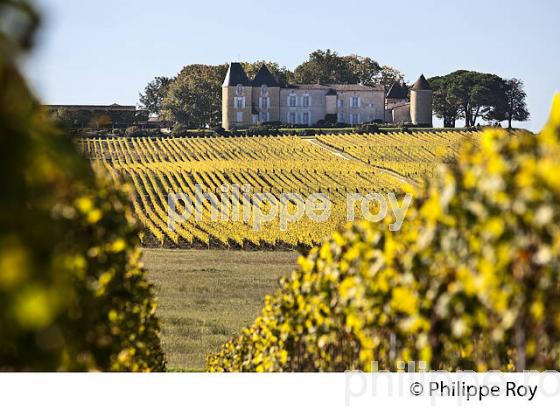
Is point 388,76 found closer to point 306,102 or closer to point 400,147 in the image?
point 306,102

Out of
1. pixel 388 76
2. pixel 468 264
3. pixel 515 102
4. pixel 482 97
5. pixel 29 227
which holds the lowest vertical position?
pixel 468 264

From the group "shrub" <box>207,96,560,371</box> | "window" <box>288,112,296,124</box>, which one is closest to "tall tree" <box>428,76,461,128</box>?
"window" <box>288,112,296,124</box>

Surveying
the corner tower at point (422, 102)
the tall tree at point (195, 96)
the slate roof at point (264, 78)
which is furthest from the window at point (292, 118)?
the corner tower at point (422, 102)

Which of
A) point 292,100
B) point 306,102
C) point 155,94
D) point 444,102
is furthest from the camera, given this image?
point 306,102

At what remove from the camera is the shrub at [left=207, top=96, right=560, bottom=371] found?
6.30 feet

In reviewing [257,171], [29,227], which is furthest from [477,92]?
[29,227]

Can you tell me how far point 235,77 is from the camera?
145 feet

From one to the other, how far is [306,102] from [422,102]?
7.28 meters

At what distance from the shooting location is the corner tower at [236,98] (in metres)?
43.5

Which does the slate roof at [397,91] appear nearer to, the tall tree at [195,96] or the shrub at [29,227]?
the tall tree at [195,96]

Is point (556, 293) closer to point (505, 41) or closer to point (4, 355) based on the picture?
point (4, 355)

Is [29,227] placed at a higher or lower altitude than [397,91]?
lower

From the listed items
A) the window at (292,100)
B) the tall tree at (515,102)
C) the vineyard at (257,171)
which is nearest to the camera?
the vineyard at (257,171)
